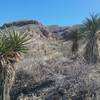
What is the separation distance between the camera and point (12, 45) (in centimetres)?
2152

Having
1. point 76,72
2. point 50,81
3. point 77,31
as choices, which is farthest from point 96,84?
point 77,31

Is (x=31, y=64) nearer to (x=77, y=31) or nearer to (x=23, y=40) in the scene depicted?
(x=23, y=40)

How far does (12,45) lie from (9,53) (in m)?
0.52

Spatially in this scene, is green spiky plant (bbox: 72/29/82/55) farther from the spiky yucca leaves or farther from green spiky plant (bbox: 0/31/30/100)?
green spiky plant (bbox: 0/31/30/100)

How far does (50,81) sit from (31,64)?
9.94 feet

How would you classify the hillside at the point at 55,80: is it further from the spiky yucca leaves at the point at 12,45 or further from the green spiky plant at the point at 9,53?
the green spiky plant at the point at 9,53

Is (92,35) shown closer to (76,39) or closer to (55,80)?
(76,39)

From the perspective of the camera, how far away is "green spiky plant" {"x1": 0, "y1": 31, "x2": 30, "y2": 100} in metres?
21.3

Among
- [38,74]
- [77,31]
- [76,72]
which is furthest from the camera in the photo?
[77,31]

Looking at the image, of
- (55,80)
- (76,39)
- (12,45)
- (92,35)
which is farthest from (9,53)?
(76,39)

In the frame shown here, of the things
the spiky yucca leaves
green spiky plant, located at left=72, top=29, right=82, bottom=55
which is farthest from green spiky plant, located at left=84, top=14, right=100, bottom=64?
the spiky yucca leaves

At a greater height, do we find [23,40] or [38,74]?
[23,40]

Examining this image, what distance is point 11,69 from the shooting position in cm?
2170

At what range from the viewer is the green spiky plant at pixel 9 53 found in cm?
2127
